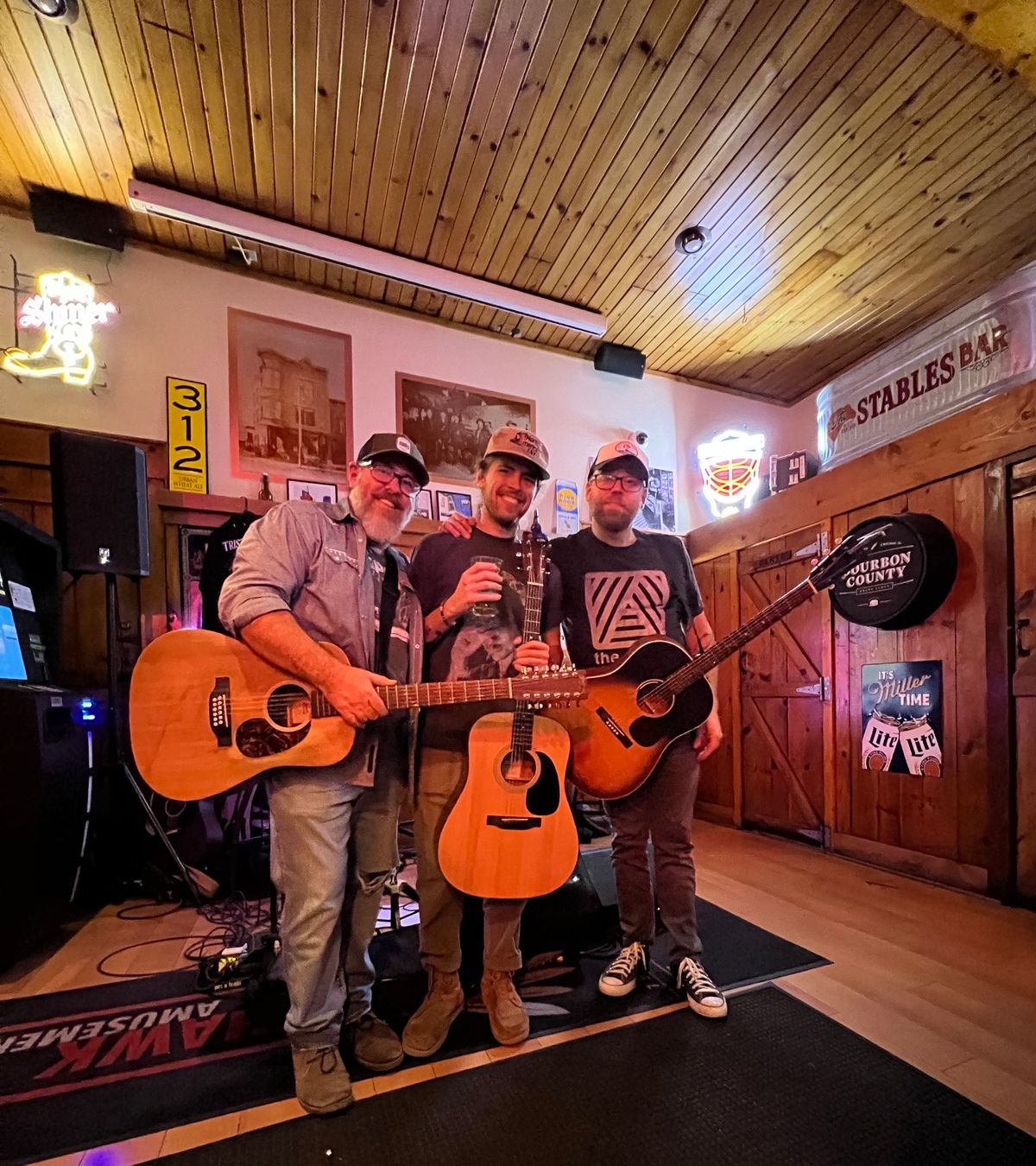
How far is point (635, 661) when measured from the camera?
193cm

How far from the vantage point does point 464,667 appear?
1.82 m

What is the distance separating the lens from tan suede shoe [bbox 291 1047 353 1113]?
1.43 meters

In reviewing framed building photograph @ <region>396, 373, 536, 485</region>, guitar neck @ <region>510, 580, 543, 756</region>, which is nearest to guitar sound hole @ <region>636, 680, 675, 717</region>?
guitar neck @ <region>510, 580, 543, 756</region>

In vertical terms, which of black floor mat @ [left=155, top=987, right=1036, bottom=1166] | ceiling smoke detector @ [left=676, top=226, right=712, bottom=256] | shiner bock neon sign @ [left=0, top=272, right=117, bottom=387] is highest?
ceiling smoke detector @ [left=676, top=226, right=712, bottom=256]

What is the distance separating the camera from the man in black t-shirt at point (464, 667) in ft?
5.58

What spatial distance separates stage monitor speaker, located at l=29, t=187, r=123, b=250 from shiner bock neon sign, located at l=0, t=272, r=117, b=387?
23 centimetres

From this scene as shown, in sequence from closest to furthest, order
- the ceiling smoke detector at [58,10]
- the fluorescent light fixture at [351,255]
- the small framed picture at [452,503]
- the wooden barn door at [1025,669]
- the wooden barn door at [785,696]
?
the ceiling smoke detector at [58,10], the wooden barn door at [1025,669], the fluorescent light fixture at [351,255], the wooden barn door at [785,696], the small framed picture at [452,503]

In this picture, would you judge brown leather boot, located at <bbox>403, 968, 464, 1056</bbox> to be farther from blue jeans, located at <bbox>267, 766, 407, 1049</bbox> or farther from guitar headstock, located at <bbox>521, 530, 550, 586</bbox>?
guitar headstock, located at <bbox>521, 530, 550, 586</bbox>

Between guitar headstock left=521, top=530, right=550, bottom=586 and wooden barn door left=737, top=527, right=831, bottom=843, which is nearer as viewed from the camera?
guitar headstock left=521, top=530, right=550, bottom=586

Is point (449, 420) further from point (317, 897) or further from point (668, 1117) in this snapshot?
point (668, 1117)

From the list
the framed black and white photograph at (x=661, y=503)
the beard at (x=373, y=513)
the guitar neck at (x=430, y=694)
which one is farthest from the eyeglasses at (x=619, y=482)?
the framed black and white photograph at (x=661, y=503)

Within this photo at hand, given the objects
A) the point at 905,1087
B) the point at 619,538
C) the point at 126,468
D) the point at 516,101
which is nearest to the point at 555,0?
the point at 516,101

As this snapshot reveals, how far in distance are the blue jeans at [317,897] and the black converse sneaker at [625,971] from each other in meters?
0.81

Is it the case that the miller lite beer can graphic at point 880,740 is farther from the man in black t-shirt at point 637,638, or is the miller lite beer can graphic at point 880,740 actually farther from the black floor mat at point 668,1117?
the black floor mat at point 668,1117
